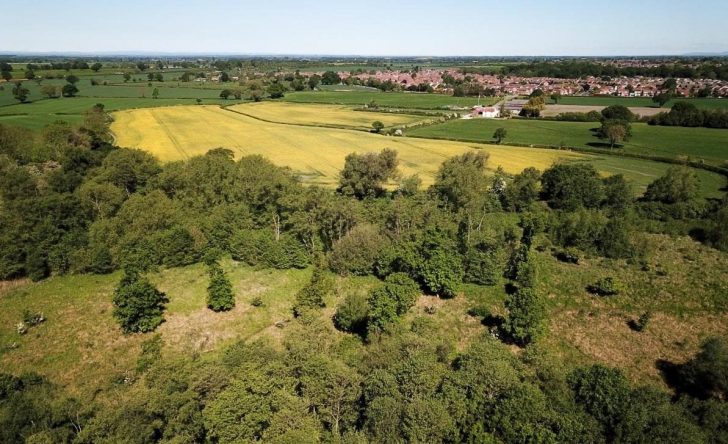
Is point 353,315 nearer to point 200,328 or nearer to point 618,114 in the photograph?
point 200,328

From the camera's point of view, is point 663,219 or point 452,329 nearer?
point 452,329

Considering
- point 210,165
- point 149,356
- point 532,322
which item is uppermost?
point 210,165

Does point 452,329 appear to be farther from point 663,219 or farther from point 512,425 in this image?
point 663,219

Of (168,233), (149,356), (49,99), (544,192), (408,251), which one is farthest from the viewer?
(49,99)

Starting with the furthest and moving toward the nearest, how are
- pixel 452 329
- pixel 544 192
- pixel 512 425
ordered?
pixel 544 192 → pixel 452 329 → pixel 512 425

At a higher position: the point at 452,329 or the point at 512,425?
the point at 512,425

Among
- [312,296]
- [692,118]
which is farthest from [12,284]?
[692,118]

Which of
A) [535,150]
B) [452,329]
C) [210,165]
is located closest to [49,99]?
[210,165]
